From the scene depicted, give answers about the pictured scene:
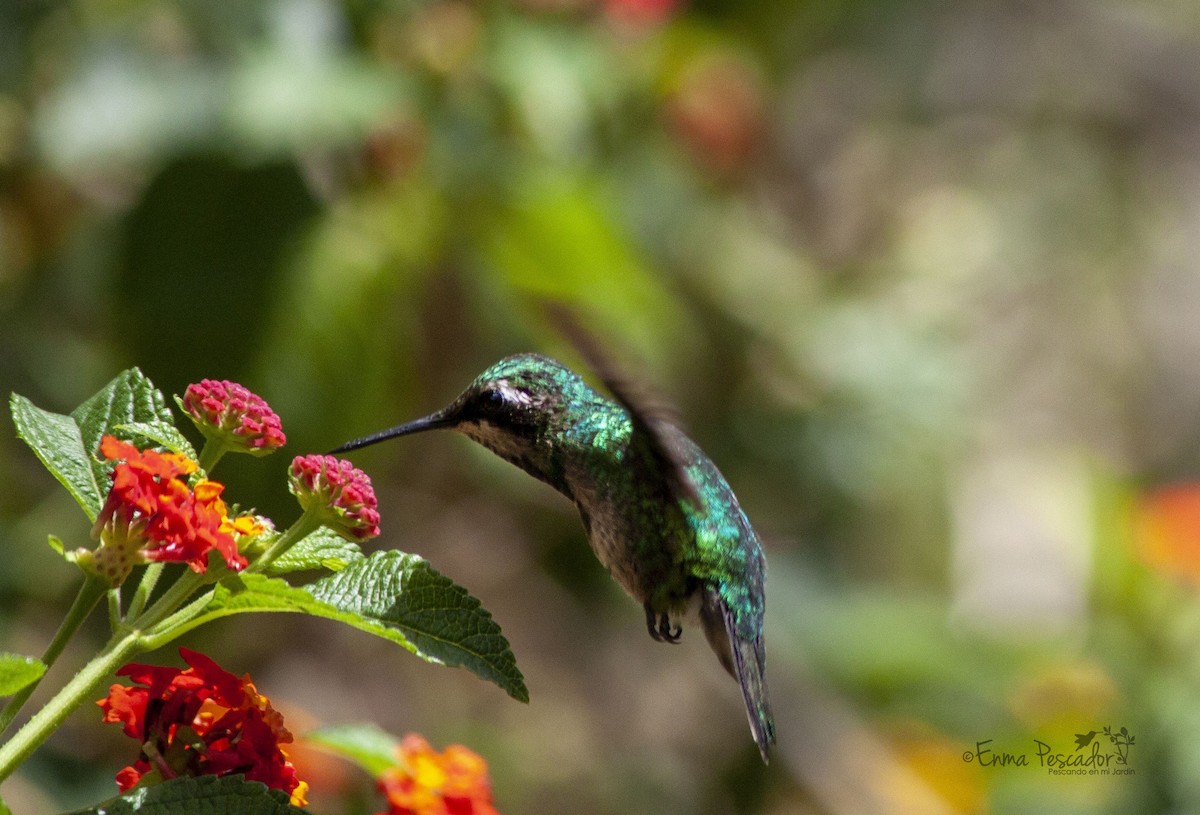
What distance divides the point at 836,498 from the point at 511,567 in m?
0.90

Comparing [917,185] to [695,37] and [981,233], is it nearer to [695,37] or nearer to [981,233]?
[981,233]

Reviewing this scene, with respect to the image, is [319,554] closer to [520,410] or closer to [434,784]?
[434,784]

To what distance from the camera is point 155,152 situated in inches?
95.4

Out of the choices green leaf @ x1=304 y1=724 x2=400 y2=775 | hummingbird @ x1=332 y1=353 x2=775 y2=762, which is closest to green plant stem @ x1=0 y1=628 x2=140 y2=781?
green leaf @ x1=304 y1=724 x2=400 y2=775

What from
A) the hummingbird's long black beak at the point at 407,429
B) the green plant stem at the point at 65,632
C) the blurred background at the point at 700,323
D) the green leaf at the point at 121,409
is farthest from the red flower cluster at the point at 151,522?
the blurred background at the point at 700,323

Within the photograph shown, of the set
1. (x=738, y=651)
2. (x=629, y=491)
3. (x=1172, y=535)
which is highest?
(x=1172, y=535)

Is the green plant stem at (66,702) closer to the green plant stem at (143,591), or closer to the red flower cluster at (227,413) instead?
the green plant stem at (143,591)

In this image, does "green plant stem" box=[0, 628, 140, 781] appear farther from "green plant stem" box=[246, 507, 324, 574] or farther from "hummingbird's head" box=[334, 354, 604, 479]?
"hummingbird's head" box=[334, 354, 604, 479]

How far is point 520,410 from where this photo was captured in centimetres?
151

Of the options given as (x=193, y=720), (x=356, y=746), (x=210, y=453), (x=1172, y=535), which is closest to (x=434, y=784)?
(x=356, y=746)

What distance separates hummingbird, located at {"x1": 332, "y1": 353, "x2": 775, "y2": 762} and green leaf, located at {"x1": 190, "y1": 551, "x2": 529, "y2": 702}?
42 cm

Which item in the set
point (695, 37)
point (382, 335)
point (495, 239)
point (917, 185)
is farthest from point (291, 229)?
point (917, 185)

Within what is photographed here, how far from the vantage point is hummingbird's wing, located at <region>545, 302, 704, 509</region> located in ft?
4.15

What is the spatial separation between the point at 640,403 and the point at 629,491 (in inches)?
9.9
